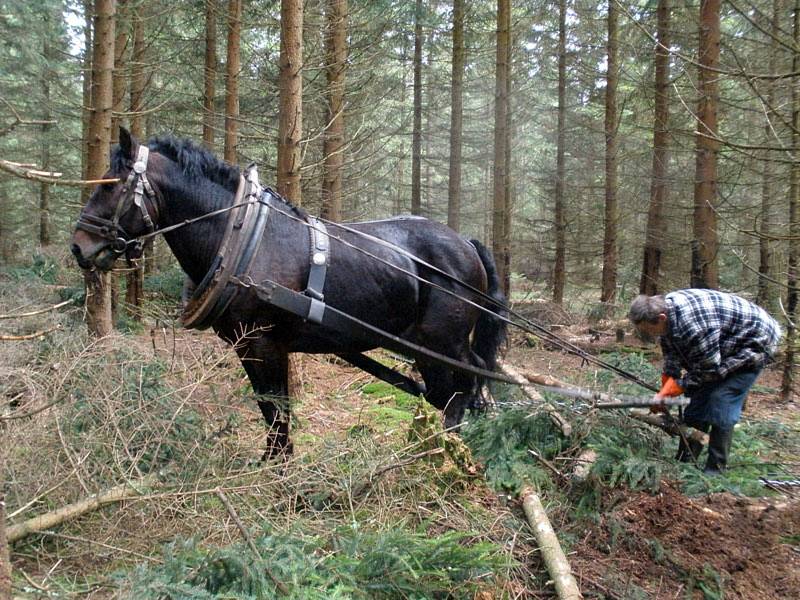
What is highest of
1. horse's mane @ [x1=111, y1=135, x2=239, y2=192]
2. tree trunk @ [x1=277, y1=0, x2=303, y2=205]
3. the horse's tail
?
tree trunk @ [x1=277, y1=0, x2=303, y2=205]

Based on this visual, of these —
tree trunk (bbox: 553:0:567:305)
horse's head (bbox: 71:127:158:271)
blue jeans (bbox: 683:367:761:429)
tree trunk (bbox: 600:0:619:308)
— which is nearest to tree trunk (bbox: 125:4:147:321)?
horse's head (bbox: 71:127:158:271)

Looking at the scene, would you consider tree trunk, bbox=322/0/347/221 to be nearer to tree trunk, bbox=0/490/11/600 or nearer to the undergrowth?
the undergrowth

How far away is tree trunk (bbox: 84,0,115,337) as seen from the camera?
18.2 feet

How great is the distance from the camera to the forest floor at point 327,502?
8.92 ft

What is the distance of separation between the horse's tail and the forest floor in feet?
2.94

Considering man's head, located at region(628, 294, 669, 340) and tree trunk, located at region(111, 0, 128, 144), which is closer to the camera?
Result: man's head, located at region(628, 294, 669, 340)

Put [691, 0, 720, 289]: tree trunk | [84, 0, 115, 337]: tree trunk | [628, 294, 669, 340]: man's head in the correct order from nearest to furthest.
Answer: [628, 294, 669, 340]: man's head, [84, 0, 115, 337]: tree trunk, [691, 0, 720, 289]: tree trunk

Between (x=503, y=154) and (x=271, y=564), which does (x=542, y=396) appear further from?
(x=503, y=154)

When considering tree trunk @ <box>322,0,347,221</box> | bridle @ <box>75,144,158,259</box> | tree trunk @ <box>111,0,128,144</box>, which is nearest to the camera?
bridle @ <box>75,144,158,259</box>

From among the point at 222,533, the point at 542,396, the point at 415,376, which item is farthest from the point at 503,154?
the point at 222,533

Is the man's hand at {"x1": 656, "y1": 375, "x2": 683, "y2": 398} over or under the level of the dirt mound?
over

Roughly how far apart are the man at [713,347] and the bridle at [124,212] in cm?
341

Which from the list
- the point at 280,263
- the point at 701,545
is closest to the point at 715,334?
the point at 701,545

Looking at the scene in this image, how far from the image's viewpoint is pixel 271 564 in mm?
2488
